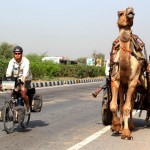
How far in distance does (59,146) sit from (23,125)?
232 centimetres

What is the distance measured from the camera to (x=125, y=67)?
8656 millimetres

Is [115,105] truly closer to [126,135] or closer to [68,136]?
[126,135]

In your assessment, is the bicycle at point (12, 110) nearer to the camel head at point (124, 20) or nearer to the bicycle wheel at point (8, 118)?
the bicycle wheel at point (8, 118)

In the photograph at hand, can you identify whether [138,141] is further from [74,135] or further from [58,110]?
[58,110]

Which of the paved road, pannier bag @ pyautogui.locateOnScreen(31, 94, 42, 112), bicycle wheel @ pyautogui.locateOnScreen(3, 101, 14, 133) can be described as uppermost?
pannier bag @ pyautogui.locateOnScreen(31, 94, 42, 112)

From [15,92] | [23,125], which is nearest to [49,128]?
[23,125]

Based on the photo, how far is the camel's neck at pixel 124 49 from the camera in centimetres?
864

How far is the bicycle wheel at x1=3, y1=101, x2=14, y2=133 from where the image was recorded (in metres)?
8.91

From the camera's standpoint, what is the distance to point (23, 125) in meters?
9.85

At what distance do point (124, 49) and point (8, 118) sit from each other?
9.17 ft

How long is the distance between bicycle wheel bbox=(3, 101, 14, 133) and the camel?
212 cm

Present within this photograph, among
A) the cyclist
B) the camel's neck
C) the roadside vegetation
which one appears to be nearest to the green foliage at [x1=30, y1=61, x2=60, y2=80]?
the roadside vegetation

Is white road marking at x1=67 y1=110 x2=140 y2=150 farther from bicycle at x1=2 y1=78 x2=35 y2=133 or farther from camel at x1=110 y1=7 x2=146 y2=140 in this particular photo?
bicycle at x1=2 y1=78 x2=35 y2=133

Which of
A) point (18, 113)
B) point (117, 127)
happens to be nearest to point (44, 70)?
point (18, 113)
